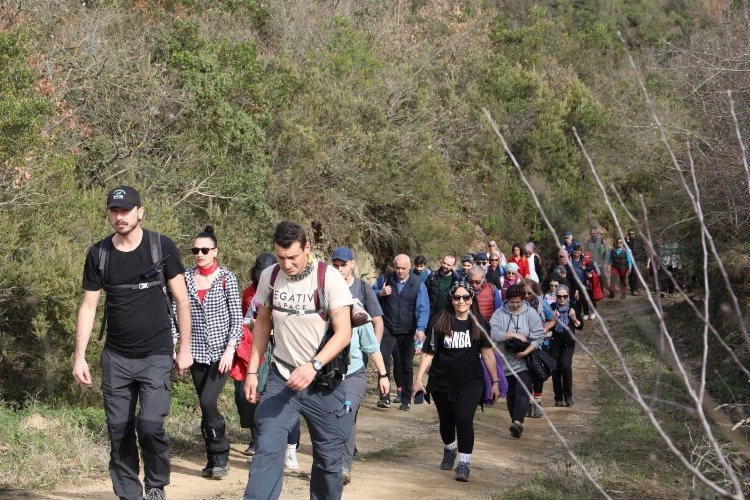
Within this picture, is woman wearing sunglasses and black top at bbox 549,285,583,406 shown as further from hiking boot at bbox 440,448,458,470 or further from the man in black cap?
the man in black cap

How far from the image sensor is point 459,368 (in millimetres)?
8898

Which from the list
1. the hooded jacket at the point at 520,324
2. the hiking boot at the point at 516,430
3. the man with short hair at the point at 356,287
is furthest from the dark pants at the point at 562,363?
the man with short hair at the point at 356,287

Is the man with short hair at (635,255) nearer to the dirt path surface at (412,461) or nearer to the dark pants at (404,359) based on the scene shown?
the dirt path surface at (412,461)

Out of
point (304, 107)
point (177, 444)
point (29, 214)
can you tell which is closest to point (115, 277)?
point (177, 444)

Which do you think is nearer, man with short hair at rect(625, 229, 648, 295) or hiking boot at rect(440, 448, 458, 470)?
hiking boot at rect(440, 448, 458, 470)

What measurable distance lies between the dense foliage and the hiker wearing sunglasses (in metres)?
3.67

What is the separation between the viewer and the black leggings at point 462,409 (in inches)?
344

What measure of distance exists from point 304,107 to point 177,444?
1175 centimetres

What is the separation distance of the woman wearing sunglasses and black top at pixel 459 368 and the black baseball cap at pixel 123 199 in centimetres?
345

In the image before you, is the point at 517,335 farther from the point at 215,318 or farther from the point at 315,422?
the point at 315,422

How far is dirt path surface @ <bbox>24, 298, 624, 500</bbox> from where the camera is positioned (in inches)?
316

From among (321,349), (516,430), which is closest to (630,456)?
(516,430)

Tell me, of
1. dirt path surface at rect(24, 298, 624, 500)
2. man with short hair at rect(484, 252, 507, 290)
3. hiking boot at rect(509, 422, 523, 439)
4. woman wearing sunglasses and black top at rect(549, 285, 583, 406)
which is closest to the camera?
dirt path surface at rect(24, 298, 624, 500)

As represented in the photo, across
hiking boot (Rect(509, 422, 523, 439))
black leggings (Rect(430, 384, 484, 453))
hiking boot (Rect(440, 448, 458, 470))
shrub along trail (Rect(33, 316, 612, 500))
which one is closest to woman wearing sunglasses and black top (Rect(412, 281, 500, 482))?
black leggings (Rect(430, 384, 484, 453))
